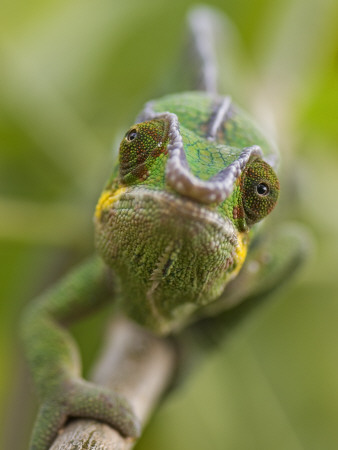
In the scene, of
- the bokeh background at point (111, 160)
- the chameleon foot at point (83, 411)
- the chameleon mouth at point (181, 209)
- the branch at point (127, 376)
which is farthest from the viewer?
the bokeh background at point (111, 160)

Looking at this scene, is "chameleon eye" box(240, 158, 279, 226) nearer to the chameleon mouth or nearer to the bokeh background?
the chameleon mouth

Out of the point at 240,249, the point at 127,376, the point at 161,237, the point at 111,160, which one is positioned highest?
the point at 161,237

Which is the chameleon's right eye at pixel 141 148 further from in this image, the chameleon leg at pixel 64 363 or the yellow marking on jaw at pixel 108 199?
the chameleon leg at pixel 64 363

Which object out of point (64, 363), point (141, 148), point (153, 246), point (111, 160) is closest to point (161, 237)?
point (153, 246)

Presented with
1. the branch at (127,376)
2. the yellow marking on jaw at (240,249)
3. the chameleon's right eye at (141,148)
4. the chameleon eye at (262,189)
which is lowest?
the branch at (127,376)

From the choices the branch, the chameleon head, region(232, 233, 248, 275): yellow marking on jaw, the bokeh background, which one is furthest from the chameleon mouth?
the bokeh background

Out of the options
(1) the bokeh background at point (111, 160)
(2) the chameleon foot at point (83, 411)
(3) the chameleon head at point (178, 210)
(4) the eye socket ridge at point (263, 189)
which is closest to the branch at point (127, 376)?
(2) the chameleon foot at point (83, 411)

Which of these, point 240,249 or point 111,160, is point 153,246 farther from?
point 111,160
